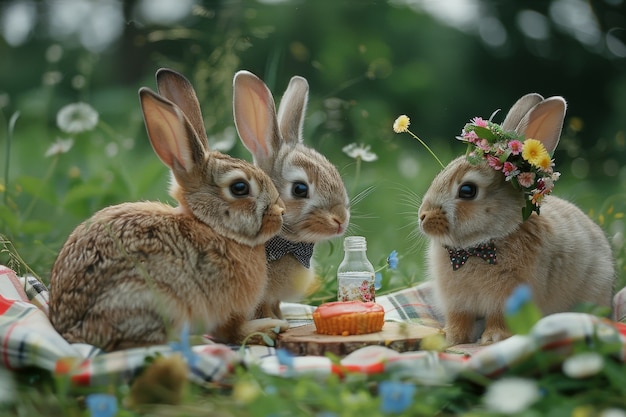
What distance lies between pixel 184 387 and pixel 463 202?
1.21 meters

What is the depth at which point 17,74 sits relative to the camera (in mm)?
5879

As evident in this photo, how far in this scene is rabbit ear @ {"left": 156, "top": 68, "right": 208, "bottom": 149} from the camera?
2.72 meters

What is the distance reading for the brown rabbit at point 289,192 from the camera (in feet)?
9.19

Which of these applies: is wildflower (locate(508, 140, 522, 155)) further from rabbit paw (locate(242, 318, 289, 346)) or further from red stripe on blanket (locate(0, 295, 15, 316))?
red stripe on blanket (locate(0, 295, 15, 316))

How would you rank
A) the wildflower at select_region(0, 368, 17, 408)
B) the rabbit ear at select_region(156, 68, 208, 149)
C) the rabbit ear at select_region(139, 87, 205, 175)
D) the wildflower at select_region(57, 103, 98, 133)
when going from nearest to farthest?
the wildflower at select_region(0, 368, 17, 408), the rabbit ear at select_region(139, 87, 205, 175), the rabbit ear at select_region(156, 68, 208, 149), the wildflower at select_region(57, 103, 98, 133)

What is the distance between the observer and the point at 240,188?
252 cm

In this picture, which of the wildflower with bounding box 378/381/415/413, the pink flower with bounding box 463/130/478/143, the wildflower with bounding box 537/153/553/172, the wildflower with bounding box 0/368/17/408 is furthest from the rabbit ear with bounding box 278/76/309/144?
the wildflower with bounding box 378/381/415/413

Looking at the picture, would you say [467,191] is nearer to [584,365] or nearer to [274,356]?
[274,356]

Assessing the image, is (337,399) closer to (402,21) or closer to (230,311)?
(230,311)

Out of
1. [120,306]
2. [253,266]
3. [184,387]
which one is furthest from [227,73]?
[184,387]

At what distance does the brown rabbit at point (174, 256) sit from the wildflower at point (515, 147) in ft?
2.41

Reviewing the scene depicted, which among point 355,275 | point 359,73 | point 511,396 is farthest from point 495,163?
point 359,73

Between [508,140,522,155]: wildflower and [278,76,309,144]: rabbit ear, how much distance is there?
857 mm

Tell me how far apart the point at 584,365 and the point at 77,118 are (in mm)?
2843
